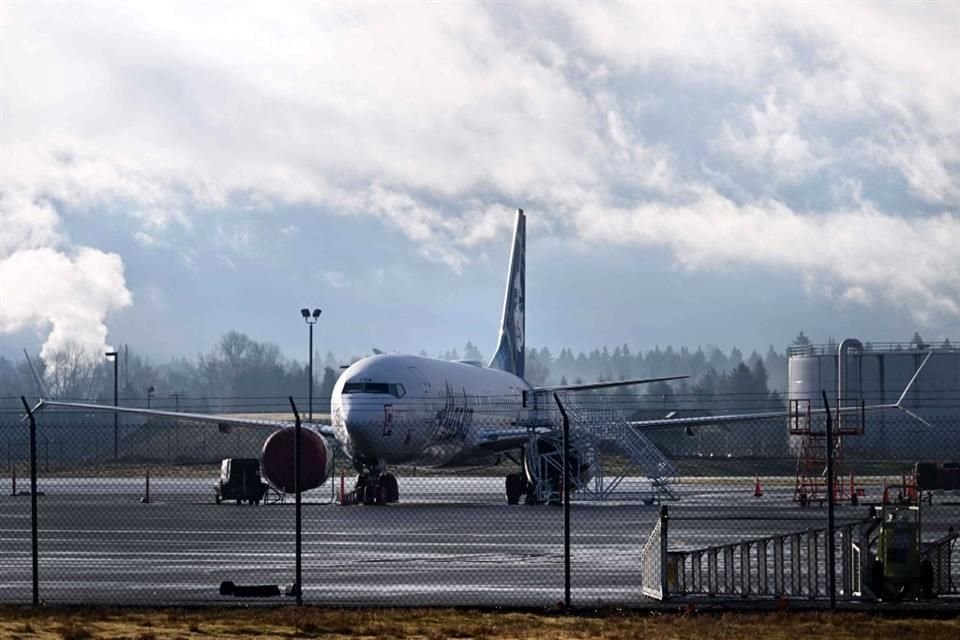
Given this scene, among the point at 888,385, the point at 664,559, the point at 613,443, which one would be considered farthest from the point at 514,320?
the point at 664,559

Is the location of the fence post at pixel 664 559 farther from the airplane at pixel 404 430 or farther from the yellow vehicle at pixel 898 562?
the airplane at pixel 404 430

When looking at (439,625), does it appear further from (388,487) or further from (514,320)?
(514,320)

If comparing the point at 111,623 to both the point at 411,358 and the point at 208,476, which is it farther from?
the point at 208,476

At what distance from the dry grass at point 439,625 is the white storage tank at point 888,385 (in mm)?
68546

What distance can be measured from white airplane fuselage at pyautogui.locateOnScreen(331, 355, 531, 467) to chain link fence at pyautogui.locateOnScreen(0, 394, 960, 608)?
0.96 ft

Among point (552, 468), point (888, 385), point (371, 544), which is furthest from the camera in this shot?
point (888, 385)

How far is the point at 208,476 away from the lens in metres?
75.6

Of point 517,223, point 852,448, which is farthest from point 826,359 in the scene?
point 517,223

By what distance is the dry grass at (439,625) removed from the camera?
17281 millimetres

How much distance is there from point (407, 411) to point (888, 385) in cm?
6090

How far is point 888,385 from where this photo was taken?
105 metres

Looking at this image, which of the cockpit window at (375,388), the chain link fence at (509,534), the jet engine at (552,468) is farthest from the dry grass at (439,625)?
the jet engine at (552,468)

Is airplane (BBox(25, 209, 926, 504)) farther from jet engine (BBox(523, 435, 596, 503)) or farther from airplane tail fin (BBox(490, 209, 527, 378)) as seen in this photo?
airplane tail fin (BBox(490, 209, 527, 378))

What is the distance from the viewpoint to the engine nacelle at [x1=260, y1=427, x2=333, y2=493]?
4956 cm
